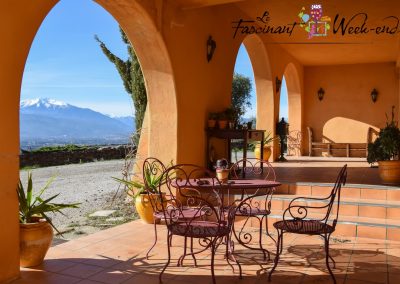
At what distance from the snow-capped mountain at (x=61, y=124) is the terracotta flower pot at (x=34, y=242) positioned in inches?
3039

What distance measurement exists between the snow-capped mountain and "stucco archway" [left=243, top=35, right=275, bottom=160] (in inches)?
2829

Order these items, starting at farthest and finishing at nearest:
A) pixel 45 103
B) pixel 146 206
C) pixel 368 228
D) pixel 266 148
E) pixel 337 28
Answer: pixel 45 103
pixel 266 148
pixel 337 28
pixel 146 206
pixel 368 228

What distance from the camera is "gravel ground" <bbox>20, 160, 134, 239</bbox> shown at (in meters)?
4.92

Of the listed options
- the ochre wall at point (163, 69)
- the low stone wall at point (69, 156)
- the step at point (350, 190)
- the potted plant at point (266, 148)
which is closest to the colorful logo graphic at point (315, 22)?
the ochre wall at point (163, 69)

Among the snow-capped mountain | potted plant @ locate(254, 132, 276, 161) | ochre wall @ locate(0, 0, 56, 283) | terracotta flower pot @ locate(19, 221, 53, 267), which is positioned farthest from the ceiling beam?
the snow-capped mountain

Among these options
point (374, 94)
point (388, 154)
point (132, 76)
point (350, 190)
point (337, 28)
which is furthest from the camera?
point (374, 94)

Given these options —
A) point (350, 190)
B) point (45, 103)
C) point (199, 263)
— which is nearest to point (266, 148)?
point (350, 190)

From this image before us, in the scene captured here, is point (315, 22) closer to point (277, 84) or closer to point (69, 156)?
point (277, 84)

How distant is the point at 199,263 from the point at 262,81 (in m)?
6.38

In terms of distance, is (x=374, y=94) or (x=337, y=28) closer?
(x=337, y=28)

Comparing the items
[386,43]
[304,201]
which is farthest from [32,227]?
[386,43]

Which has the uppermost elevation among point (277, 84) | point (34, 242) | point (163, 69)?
point (277, 84)

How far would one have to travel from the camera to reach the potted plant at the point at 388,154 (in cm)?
530

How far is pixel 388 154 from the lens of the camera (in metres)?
5.59
